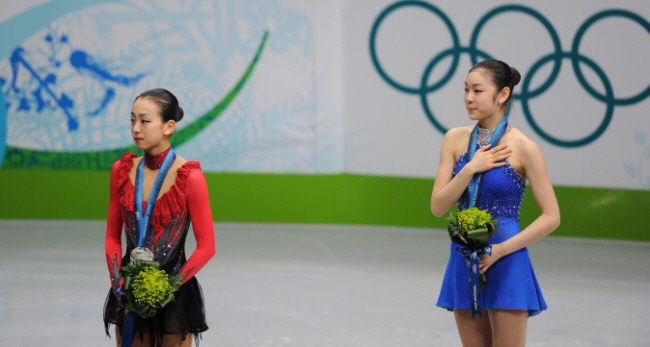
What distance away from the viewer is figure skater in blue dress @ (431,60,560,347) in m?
2.42

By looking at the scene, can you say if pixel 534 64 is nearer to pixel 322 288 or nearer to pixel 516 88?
pixel 516 88

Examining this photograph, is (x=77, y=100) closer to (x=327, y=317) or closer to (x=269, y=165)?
(x=269, y=165)

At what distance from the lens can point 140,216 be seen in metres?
2.36

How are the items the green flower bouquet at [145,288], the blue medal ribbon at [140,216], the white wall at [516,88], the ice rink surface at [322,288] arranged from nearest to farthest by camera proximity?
the green flower bouquet at [145,288] < the blue medal ribbon at [140,216] < the ice rink surface at [322,288] < the white wall at [516,88]

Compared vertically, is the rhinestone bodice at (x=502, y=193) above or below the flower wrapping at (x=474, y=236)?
above

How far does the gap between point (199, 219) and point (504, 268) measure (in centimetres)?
98

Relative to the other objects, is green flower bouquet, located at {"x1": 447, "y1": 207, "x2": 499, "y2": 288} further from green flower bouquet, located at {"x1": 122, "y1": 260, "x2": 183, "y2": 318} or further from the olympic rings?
the olympic rings

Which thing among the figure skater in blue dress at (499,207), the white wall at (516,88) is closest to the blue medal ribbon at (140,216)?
the figure skater in blue dress at (499,207)

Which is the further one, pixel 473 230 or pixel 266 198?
pixel 266 198

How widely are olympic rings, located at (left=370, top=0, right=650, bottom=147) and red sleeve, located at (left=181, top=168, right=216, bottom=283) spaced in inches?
206

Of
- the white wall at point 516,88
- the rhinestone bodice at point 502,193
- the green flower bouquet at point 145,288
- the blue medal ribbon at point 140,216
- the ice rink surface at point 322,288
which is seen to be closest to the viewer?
the green flower bouquet at point 145,288

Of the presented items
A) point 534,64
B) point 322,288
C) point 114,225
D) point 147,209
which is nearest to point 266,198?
point 322,288

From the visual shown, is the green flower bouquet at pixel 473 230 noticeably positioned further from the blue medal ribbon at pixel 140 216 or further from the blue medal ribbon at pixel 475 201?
the blue medal ribbon at pixel 140 216

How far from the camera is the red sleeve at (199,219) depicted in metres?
2.36
